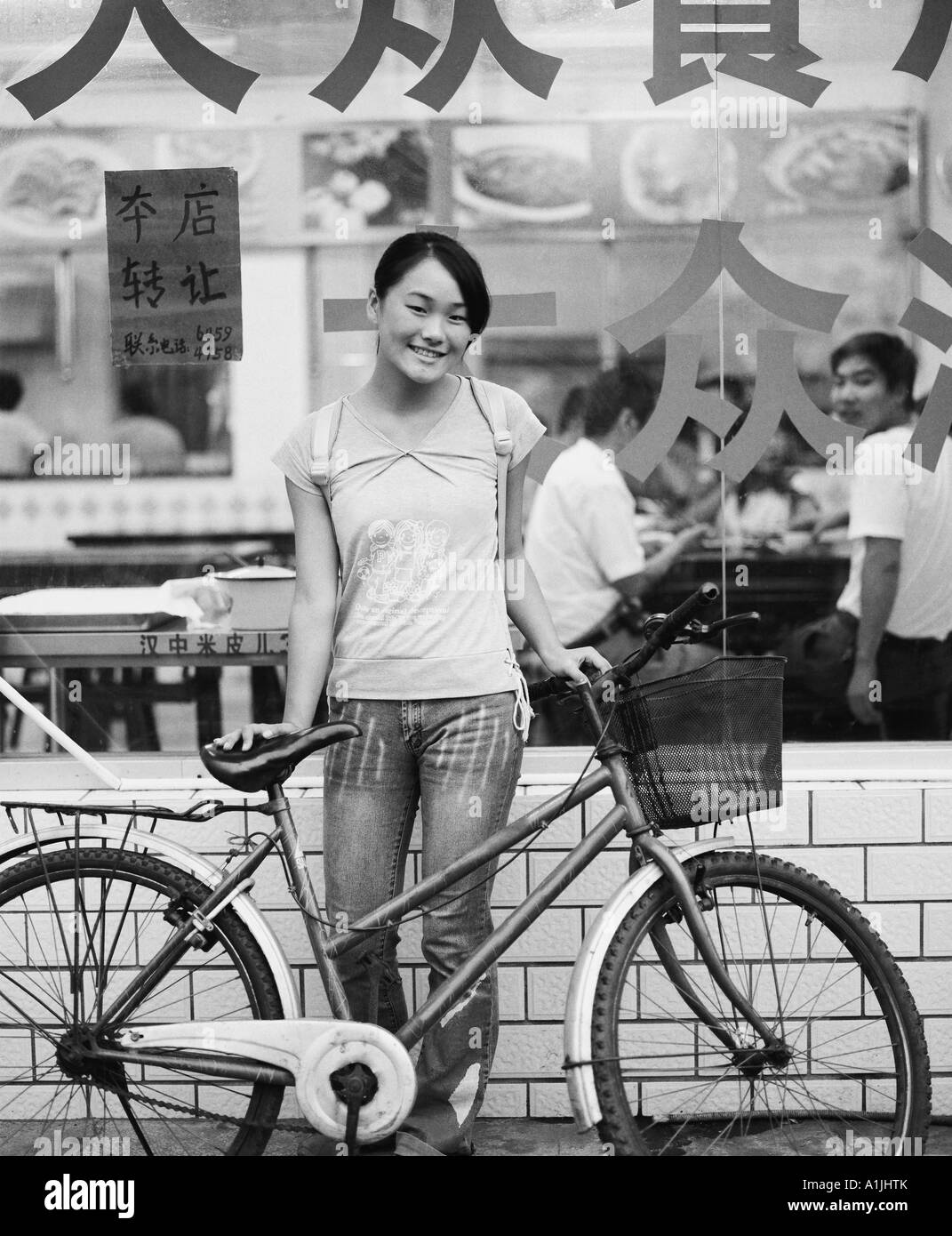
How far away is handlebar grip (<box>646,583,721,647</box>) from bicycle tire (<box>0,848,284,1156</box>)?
43.0 inches

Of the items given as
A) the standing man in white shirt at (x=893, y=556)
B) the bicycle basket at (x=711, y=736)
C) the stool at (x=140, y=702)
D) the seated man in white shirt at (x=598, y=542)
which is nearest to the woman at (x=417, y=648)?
the bicycle basket at (x=711, y=736)

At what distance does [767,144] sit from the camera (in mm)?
4102

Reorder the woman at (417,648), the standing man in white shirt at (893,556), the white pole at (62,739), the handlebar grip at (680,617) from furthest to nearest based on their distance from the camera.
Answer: the standing man in white shirt at (893,556) → the white pole at (62,739) → the woman at (417,648) → the handlebar grip at (680,617)

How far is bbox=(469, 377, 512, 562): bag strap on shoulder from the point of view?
11.0ft

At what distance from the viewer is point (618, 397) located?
4.15 m

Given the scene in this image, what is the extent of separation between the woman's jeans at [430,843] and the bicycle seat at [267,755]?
243 mm

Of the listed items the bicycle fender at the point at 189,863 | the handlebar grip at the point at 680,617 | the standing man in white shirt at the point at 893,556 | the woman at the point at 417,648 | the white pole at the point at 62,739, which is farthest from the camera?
the standing man in white shirt at the point at 893,556

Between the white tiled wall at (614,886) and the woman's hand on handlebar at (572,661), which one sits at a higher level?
the woman's hand on handlebar at (572,661)

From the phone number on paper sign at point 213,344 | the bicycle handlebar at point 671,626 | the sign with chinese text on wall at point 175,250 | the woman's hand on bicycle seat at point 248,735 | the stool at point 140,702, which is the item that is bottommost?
the stool at point 140,702

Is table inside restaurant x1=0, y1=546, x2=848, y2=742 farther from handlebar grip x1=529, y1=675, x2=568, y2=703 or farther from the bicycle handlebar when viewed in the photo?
the bicycle handlebar

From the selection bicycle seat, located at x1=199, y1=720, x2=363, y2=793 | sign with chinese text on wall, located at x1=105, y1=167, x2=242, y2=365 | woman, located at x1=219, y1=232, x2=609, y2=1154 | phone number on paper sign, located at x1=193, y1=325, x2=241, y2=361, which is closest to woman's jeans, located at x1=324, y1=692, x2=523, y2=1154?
woman, located at x1=219, y1=232, x2=609, y2=1154

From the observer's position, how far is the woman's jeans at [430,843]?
3268 millimetres

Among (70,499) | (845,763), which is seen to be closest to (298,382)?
(70,499)

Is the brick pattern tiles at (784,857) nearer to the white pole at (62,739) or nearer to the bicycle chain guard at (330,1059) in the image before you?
the white pole at (62,739)
